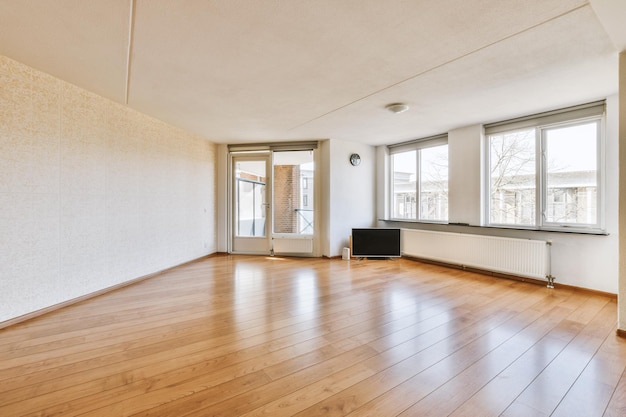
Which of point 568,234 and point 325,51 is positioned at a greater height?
point 325,51

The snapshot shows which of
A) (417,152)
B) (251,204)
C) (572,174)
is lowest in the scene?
(251,204)

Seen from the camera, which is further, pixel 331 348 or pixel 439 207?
pixel 439 207

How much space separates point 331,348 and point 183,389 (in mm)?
1048

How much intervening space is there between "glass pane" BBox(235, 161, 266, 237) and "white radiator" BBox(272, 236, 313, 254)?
0.43 m

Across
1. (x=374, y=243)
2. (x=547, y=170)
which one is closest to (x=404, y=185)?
(x=374, y=243)

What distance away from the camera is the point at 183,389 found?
1.64m

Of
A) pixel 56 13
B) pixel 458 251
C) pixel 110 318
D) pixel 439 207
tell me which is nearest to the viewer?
pixel 56 13

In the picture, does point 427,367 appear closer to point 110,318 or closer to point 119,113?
point 110,318

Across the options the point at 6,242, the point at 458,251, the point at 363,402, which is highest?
the point at 6,242

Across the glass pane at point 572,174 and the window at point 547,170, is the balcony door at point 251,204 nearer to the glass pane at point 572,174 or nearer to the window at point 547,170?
the window at point 547,170

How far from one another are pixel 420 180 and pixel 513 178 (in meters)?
1.65

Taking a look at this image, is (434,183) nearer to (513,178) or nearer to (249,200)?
(513,178)

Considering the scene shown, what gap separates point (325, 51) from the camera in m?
2.29

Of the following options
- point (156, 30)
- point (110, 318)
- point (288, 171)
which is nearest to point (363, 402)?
point (110, 318)
